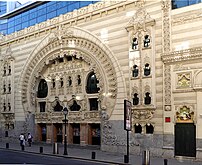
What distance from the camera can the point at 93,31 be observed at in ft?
110

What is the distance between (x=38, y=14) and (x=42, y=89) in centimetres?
926

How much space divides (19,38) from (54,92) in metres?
8.69

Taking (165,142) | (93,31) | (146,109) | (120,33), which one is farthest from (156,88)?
(93,31)

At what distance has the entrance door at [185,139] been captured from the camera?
2580 centimetres

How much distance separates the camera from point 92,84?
35.1m

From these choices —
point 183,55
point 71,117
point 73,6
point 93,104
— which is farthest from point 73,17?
point 183,55

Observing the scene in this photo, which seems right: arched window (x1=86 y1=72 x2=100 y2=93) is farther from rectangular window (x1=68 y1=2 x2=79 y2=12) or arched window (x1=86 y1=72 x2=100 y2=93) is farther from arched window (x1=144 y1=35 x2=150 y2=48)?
rectangular window (x1=68 y1=2 x2=79 y2=12)

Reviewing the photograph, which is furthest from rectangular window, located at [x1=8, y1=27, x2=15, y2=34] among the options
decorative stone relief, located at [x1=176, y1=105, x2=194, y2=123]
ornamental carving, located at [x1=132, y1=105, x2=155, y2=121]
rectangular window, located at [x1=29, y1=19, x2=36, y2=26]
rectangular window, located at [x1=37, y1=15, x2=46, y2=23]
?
decorative stone relief, located at [x1=176, y1=105, x2=194, y2=123]

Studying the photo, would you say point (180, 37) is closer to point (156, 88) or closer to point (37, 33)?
point (156, 88)

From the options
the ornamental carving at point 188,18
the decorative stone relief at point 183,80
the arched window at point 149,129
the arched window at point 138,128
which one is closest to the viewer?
Answer: the ornamental carving at point 188,18

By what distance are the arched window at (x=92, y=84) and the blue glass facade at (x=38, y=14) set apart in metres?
7.53

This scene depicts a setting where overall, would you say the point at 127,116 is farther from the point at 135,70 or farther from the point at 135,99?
the point at 135,70

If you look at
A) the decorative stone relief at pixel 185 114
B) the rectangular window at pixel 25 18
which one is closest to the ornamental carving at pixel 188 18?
the decorative stone relief at pixel 185 114

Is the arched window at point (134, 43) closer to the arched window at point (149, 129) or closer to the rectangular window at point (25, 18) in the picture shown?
the arched window at point (149, 129)
